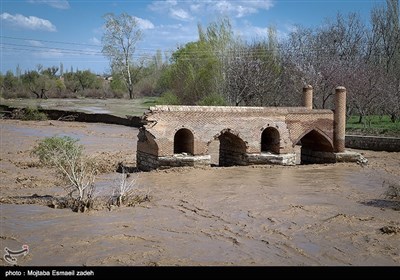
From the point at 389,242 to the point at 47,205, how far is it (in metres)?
8.39

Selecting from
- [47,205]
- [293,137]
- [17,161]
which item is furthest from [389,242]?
[17,161]

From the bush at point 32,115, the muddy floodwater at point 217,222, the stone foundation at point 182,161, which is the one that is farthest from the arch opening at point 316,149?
the bush at point 32,115

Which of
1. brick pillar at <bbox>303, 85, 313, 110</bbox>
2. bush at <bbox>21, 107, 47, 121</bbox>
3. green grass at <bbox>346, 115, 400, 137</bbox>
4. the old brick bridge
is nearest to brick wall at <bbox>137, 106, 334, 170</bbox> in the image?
the old brick bridge

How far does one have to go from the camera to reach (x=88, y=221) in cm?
1089

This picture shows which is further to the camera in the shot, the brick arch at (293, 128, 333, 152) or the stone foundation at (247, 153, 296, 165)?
the brick arch at (293, 128, 333, 152)

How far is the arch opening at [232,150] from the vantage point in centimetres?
2091

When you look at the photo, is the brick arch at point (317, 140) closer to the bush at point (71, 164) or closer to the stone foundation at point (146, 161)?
the stone foundation at point (146, 161)

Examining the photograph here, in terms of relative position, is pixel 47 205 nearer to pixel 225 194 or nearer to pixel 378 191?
pixel 225 194

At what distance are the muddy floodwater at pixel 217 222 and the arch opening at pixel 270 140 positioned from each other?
7.92 feet

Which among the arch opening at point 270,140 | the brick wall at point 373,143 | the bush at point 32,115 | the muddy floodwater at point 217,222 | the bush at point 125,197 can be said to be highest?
the bush at point 32,115

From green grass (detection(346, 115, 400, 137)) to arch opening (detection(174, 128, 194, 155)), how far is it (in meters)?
13.7

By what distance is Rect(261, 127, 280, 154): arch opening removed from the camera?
21359 millimetres

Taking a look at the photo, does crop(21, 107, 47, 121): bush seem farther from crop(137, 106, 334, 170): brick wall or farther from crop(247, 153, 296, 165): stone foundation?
crop(247, 153, 296, 165): stone foundation

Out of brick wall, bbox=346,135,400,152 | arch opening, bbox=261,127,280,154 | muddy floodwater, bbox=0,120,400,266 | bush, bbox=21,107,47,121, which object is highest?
bush, bbox=21,107,47,121
